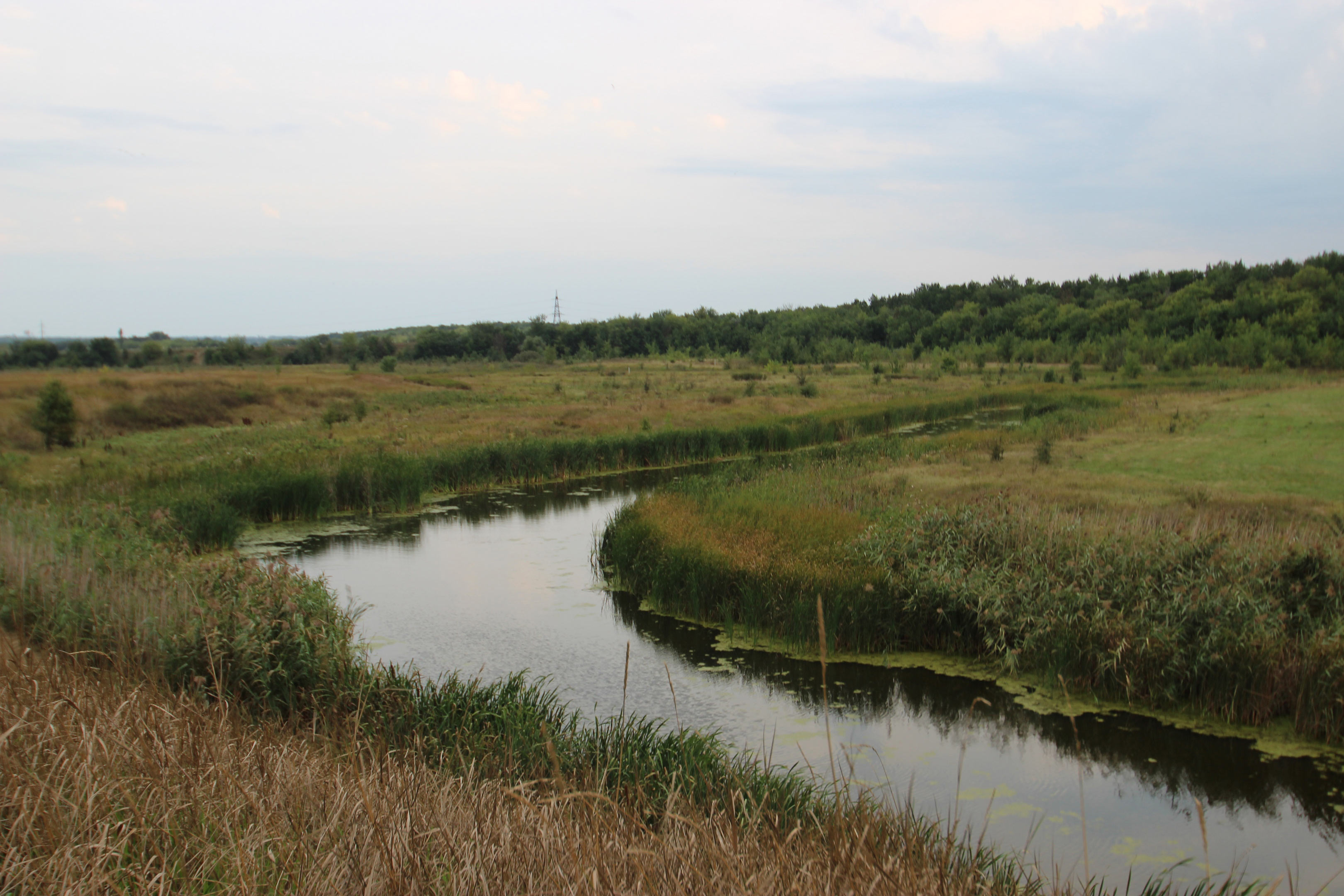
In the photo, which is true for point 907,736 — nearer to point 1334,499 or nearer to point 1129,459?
point 1334,499

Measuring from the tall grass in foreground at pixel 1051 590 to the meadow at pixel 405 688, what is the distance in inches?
3.9

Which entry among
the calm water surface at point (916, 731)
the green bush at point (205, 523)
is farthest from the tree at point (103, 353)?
the calm water surface at point (916, 731)

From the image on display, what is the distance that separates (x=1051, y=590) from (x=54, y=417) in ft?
92.9

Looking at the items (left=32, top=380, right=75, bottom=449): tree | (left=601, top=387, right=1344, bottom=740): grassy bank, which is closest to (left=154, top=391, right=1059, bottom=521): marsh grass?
(left=601, top=387, right=1344, bottom=740): grassy bank

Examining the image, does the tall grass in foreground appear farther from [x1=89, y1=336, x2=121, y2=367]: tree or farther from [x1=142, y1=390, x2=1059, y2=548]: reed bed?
[x1=89, y1=336, x2=121, y2=367]: tree

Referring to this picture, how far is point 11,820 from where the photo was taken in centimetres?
299

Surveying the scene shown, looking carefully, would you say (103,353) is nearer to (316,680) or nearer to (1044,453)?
(1044,453)

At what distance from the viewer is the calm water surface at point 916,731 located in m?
5.82

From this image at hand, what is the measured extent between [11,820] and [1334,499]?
17.5m

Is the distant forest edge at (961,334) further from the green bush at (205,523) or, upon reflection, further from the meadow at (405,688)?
the green bush at (205,523)

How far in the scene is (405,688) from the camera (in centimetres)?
634

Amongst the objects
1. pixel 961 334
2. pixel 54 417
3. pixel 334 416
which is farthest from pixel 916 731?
pixel 961 334

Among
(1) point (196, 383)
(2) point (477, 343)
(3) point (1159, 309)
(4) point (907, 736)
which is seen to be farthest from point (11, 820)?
(2) point (477, 343)

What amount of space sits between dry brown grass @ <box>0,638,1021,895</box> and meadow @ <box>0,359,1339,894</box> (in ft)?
0.07
